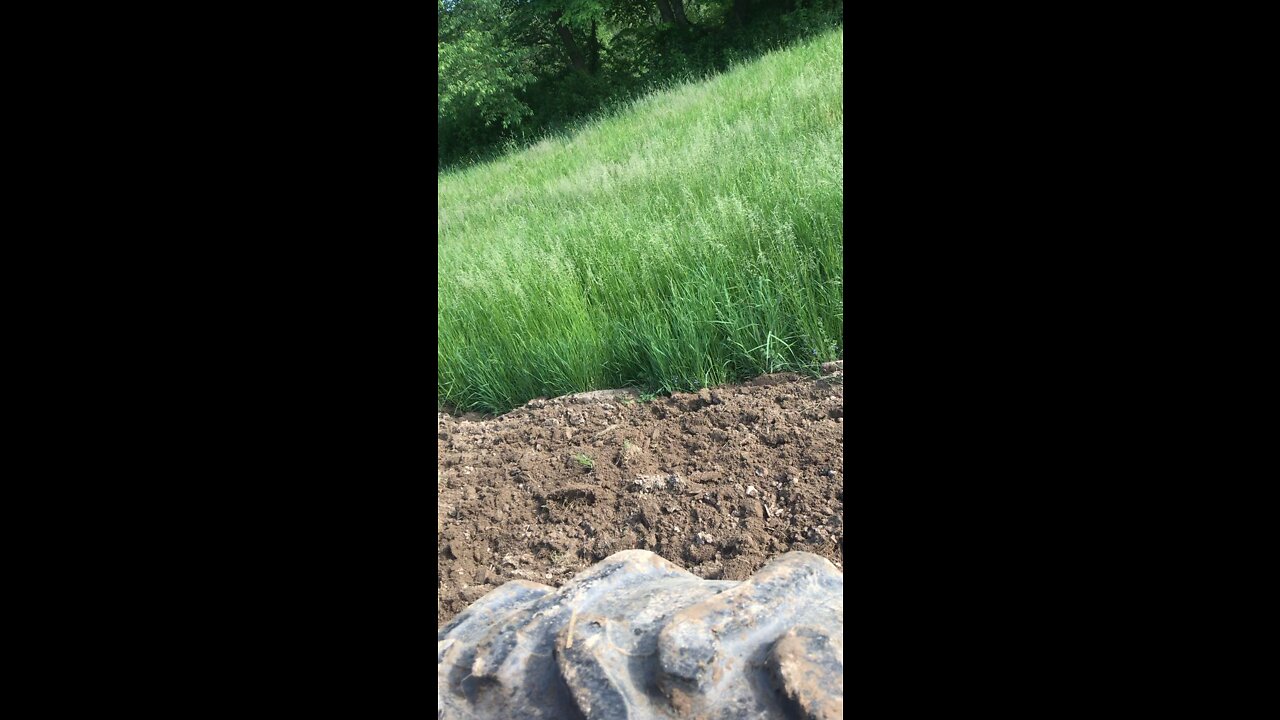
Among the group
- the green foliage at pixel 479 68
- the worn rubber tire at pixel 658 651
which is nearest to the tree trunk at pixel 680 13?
the green foliage at pixel 479 68

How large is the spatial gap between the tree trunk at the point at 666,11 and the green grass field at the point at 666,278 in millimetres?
16929

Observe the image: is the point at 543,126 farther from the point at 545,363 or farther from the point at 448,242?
the point at 545,363

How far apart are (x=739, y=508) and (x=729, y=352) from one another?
3.37ft

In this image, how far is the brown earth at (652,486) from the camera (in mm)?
2064

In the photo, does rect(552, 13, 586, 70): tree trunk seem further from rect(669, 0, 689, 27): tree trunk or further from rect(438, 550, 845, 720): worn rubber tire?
rect(438, 550, 845, 720): worn rubber tire

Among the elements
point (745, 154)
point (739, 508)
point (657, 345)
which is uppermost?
point (745, 154)

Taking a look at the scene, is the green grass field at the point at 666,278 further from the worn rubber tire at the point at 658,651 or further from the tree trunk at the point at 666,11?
the tree trunk at the point at 666,11

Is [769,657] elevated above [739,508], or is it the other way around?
[769,657]

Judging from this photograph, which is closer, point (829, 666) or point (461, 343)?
point (829, 666)

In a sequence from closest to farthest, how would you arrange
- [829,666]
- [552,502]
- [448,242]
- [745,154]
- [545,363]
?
[829,666] < [552,502] < [545,363] < [745,154] < [448,242]

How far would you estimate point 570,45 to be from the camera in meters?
21.5

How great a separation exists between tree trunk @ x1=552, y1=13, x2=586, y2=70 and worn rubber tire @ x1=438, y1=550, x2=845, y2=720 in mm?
22176

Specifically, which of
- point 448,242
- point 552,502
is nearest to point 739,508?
point 552,502

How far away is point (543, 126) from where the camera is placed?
→ 1873 centimetres
